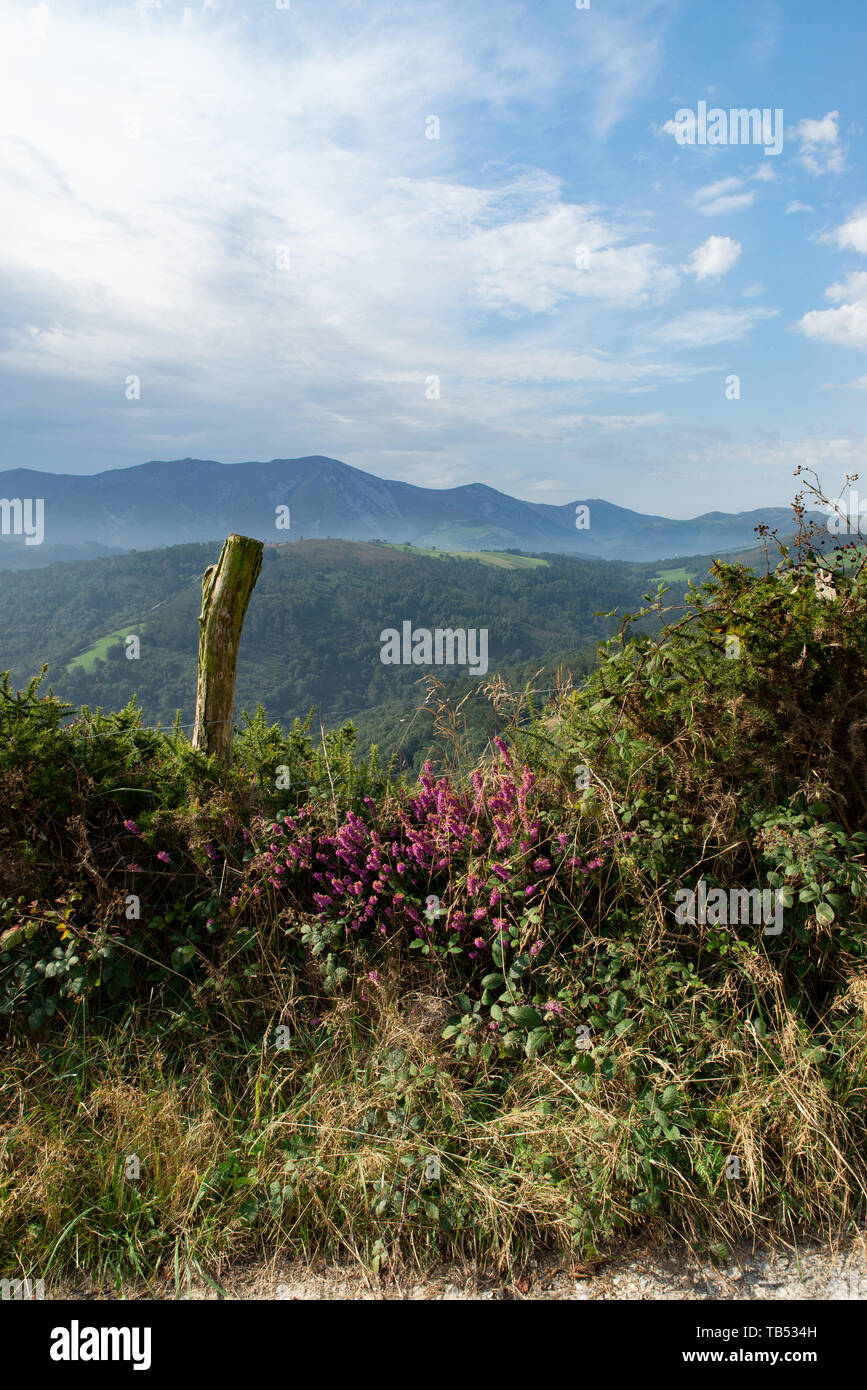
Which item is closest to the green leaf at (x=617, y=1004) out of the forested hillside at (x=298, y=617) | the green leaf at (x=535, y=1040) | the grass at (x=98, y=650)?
the green leaf at (x=535, y=1040)

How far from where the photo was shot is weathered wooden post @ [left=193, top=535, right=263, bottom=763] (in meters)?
3.84

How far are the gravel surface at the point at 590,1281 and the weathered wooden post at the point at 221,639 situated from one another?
2.20 meters

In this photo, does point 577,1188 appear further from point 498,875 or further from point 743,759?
point 743,759

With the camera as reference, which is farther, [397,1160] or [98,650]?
[98,650]

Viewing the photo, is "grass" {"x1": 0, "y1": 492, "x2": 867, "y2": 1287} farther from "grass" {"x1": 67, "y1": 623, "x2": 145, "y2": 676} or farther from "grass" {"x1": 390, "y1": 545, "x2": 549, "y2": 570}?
"grass" {"x1": 390, "y1": 545, "x2": 549, "y2": 570}

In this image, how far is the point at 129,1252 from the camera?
93.8 inches

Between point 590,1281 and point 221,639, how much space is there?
321cm

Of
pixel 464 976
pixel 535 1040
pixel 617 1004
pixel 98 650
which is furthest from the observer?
pixel 98 650

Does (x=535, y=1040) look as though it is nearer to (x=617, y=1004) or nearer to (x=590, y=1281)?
(x=617, y=1004)

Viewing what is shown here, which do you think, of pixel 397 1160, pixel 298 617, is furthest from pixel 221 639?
pixel 298 617

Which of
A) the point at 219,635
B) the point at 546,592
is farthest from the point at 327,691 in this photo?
the point at 219,635

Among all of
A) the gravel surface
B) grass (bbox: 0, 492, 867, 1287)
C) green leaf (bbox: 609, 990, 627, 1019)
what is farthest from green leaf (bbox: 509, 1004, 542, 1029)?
the gravel surface

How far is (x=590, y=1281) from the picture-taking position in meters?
2.25

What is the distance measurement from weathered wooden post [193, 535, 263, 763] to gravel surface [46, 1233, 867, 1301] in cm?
220
